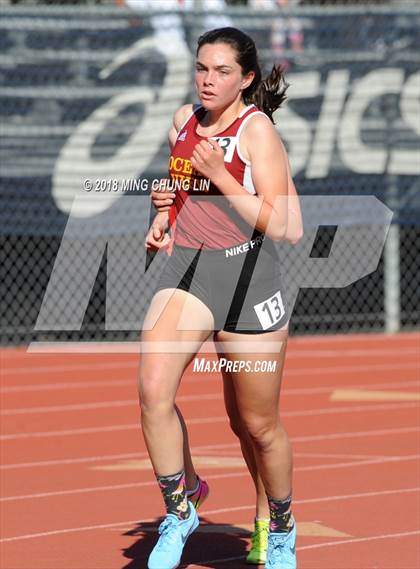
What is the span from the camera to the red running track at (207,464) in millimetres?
6250

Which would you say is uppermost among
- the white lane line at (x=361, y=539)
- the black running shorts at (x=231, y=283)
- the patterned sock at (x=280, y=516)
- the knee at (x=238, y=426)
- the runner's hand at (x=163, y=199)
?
the runner's hand at (x=163, y=199)

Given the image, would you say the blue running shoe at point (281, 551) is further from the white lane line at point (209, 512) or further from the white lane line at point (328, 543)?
the white lane line at point (209, 512)

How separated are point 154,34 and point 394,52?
8.15 ft

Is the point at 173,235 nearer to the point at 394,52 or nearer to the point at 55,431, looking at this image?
the point at 55,431

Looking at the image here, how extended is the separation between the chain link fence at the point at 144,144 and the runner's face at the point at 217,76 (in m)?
7.51

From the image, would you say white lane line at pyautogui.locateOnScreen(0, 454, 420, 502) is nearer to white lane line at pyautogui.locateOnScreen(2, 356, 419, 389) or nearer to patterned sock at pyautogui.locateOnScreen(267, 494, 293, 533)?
patterned sock at pyautogui.locateOnScreen(267, 494, 293, 533)

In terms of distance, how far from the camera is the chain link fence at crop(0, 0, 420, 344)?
12828mm

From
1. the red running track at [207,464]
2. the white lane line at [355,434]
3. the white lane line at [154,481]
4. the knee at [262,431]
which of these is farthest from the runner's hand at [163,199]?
the white lane line at [355,434]

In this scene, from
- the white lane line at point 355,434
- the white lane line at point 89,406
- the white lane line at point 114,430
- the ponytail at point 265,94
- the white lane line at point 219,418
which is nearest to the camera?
the ponytail at point 265,94

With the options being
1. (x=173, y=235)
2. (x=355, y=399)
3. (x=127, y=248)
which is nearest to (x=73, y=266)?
(x=127, y=248)

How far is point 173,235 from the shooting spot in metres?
5.41

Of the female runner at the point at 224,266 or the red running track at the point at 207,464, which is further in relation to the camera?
the red running track at the point at 207,464

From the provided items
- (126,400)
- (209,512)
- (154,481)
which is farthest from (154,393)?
(126,400)

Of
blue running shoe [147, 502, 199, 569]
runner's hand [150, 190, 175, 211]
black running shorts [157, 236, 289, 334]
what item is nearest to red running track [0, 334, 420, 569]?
blue running shoe [147, 502, 199, 569]
